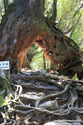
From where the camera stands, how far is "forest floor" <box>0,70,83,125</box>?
108 inches

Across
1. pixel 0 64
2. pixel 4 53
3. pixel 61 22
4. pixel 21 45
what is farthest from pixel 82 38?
pixel 0 64

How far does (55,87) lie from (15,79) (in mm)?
2011

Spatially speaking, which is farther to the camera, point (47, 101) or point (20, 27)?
point (20, 27)

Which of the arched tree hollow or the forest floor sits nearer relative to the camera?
the forest floor

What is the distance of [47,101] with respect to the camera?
153 inches

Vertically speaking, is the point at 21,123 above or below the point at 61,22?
below

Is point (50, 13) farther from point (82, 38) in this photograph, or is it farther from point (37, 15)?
point (82, 38)

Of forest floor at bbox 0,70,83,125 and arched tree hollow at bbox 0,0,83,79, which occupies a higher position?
arched tree hollow at bbox 0,0,83,79

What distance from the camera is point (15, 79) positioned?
5582mm

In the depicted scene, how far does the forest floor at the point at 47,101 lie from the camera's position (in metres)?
2.76

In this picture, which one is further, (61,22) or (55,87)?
(61,22)

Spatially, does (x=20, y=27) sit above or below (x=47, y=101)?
above

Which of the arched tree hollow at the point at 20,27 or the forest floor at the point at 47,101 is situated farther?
the arched tree hollow at the point at 20,27

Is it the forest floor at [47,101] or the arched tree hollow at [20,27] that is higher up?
the arched tree hollow at [20,27]
